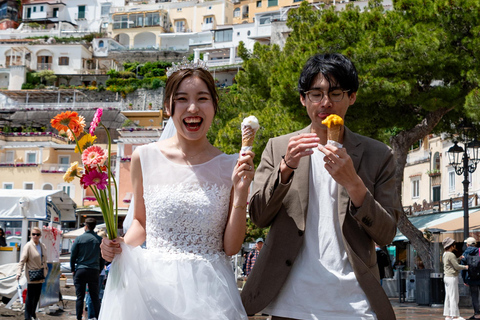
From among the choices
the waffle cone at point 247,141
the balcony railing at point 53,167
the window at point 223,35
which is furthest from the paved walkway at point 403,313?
the window at point 223,35

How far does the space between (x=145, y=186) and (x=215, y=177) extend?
0.36m

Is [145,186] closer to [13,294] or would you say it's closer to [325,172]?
[325,172]

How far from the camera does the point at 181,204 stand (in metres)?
3.34

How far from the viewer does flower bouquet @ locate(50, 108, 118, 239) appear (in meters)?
3.28

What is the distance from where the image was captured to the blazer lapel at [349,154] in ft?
9.75

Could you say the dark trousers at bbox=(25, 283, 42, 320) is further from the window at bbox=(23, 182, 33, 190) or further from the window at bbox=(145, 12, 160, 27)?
the window at bbox=(145, 12, 160, 27)

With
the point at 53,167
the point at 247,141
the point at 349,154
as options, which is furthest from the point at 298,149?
the point at 53,167

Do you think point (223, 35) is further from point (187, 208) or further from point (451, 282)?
point (187, 208)

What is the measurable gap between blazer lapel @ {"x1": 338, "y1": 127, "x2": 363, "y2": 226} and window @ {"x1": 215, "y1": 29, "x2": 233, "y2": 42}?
77886 mm

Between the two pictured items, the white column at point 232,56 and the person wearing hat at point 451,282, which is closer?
the person wearing hat at point 451,282

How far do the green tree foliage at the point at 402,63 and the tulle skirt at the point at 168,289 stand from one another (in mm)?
12578

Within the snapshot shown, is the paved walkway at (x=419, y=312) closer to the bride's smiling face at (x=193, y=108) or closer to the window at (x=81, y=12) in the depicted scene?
the bride's smiling face at (x=193, y=108)

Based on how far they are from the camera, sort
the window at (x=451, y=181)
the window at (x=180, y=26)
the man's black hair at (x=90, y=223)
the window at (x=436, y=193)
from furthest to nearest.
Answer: the window at (x=180, y=26), the window at (x=436, y=193), the window at (x=451, y=181), the man's black hair at (x=90, y=223)

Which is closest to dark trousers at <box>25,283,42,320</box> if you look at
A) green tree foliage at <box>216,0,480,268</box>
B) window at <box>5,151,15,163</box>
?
green tree foliage at <box>216,0,480,268</box>
